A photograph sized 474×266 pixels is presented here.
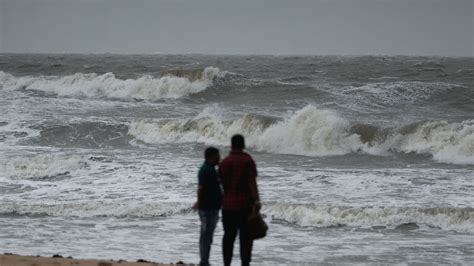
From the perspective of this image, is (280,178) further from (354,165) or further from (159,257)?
(159,257)

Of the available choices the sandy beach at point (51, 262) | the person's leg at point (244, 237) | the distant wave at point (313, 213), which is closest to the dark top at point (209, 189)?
the person's leg at point (244, 237)

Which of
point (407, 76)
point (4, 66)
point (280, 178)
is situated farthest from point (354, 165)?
point (4, 66)

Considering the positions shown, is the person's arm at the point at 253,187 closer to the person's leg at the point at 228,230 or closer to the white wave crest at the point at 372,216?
the person's leg at the point at 228,230

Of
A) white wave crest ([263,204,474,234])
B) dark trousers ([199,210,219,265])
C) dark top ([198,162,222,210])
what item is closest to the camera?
dark top ([198,162,222,210])

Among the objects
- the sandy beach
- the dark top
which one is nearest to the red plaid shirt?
the dark top

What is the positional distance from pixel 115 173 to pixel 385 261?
29.7ft

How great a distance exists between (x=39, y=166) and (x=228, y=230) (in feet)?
37.4

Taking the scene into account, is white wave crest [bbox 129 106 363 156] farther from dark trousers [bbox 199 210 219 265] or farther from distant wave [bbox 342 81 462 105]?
dark trousers [bbox 199 210 219 265]

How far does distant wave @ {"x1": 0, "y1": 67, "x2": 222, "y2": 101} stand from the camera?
39.5m

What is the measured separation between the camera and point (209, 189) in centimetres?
765

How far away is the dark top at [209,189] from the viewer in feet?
25.0

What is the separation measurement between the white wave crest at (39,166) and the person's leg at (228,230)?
1030cm

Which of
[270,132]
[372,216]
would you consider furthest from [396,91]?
[372,216]

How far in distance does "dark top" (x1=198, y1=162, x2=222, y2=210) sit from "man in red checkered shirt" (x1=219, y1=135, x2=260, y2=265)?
0.17 meters
